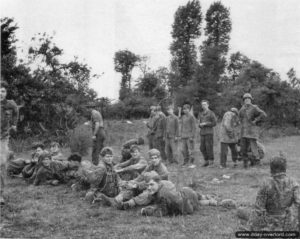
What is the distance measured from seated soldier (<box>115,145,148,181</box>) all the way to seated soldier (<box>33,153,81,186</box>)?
157 centimetres

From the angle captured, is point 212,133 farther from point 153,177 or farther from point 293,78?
point 293,78

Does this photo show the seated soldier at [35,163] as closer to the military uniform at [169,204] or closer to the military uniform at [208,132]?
the military uniform at [169,204]

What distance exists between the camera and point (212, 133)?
12.8m

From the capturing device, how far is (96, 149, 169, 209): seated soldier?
23.4 ft

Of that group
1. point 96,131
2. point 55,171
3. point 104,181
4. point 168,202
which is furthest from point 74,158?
point 168,202

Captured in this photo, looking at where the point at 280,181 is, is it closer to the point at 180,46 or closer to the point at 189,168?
the point at 189,168

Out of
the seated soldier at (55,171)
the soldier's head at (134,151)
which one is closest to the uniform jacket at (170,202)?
the soldier's head at (134,151)

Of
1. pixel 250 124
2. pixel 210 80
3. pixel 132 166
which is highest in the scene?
pixel 210 80

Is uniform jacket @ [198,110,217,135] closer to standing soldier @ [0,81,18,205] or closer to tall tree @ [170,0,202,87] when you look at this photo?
standing soldier @ [0,81,18,205]

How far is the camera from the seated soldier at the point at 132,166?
28.3ft

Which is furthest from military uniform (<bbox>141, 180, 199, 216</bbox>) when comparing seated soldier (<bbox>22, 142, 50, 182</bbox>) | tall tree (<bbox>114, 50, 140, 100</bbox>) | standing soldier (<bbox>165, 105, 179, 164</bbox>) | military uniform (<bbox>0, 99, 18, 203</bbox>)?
tall tree (<bbox>114, 50, 140, 100</bbox>)

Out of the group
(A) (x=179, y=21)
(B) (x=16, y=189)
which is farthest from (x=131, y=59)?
(B) (x=16, y=189)

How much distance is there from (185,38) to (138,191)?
86.9ft

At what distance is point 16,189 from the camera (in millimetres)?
9258
